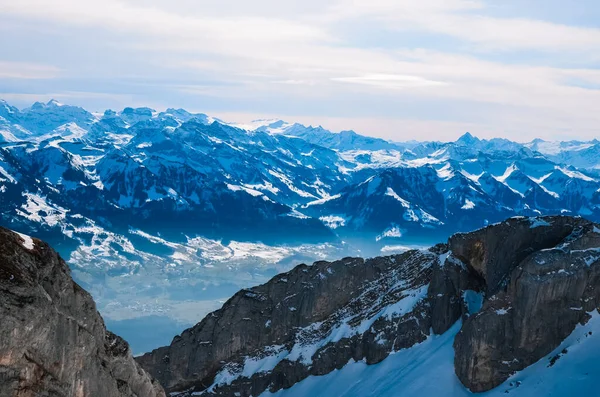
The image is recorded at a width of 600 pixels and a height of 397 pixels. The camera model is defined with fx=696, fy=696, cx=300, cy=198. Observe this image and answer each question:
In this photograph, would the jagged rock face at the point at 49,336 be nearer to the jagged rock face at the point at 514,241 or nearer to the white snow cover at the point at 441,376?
the white snow cover at the point at 441,376

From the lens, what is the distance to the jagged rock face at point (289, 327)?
14212cm

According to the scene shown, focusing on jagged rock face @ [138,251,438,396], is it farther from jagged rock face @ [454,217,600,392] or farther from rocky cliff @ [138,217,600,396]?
jagged rock face @ [454,217,600,392]

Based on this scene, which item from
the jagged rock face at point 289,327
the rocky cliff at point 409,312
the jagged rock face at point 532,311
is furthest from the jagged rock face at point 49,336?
the jagged rock face at point 289,327

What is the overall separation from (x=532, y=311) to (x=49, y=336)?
235 ft

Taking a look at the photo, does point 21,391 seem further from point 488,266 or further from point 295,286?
point 295,286

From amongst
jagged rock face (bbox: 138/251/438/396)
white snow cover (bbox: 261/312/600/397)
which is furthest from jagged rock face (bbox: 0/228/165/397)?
jagged rock face (bbox: 138/251/438/396)

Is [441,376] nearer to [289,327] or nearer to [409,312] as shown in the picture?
[409,312]

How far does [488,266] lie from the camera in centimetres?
11944

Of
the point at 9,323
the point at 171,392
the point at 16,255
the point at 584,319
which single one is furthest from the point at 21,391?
the point at 171,392

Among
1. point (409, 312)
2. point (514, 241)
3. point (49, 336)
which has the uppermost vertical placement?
point (49, 336)

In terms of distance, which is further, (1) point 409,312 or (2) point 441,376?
(1) point 409,312

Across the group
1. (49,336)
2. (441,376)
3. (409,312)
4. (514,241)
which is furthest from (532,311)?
(49,336)

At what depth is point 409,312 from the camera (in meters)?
132

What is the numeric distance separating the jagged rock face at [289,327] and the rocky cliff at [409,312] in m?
0.23
